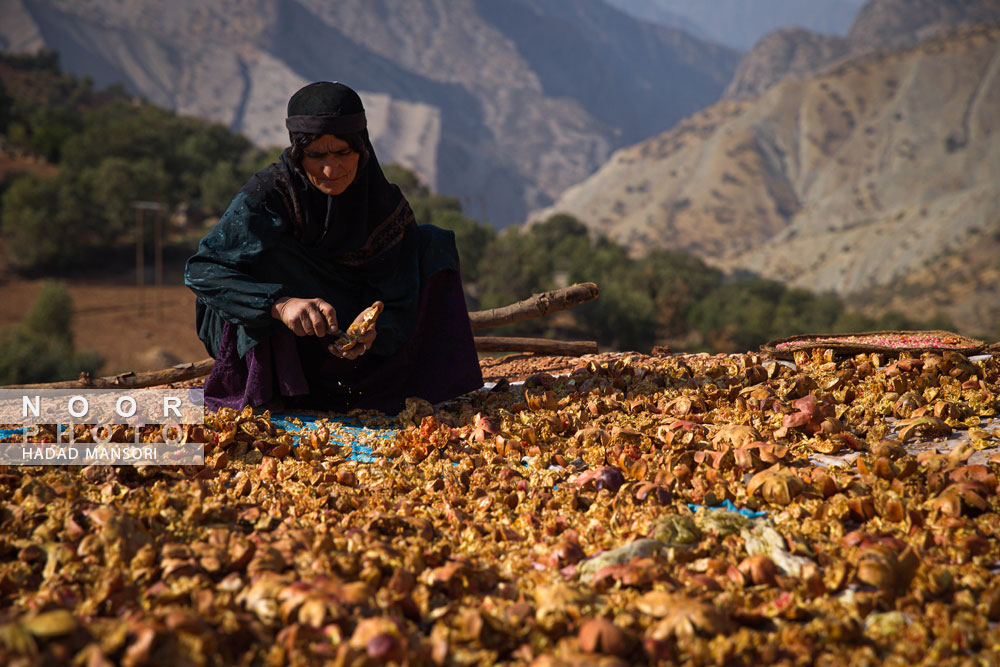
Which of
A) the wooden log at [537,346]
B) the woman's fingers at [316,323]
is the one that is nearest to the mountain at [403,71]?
the wooden log at [537,346]

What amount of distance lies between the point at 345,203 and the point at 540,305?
1693 millimetres

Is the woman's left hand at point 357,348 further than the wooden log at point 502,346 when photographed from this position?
No

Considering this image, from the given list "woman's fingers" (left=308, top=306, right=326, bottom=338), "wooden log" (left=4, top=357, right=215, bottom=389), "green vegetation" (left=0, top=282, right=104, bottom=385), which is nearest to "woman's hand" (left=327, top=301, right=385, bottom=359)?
"woman's fingers" (left=308, top=306, right=326, bottom=338)

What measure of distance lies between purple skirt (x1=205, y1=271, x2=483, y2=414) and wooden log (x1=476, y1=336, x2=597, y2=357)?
1405 mm

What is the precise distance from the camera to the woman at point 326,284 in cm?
336

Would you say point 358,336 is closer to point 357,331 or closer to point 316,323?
→ point 357,331

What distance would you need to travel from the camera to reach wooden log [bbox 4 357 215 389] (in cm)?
434

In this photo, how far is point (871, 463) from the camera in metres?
2.61

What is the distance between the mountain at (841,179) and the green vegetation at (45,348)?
1815 inches

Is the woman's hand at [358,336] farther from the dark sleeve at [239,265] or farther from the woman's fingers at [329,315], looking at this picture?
the dark sleeve at [239,265]

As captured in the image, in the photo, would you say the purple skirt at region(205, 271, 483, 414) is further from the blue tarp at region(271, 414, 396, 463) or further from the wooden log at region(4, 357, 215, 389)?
the wooden log at region(4, 357, 215, 389)

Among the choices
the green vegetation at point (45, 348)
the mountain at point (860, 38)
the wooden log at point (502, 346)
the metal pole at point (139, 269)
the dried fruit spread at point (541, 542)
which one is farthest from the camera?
the mountain at point (860, 38)

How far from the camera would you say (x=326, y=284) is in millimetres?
3779

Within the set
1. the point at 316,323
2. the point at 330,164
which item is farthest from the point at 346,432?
the point at 330,164
